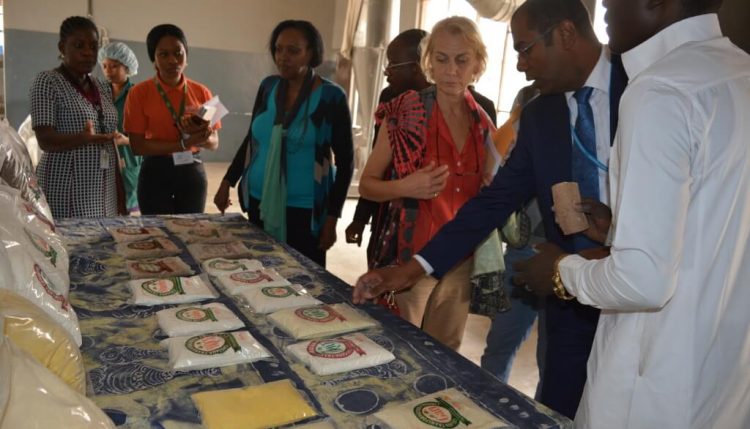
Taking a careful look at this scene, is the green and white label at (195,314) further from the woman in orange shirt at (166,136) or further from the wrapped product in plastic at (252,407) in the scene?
the woman in orange shirt at (166,136)

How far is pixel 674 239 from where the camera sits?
1.01m

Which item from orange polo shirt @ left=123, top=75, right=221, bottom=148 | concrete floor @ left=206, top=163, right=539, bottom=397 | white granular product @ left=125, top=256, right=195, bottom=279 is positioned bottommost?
concrete floor @ left=206, top=163, right=539, bottom=397

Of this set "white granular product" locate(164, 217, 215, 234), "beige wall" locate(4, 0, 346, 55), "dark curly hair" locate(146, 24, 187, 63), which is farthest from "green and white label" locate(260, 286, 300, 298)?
"beige wall" locate(4, 0, 346, 55)

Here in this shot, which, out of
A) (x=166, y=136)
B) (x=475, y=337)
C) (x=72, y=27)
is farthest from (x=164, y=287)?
(x=475, y=337)

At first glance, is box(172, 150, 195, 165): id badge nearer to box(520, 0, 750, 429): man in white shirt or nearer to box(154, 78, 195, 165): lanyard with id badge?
box(154, 78, 195, 165): lanyard with id badge

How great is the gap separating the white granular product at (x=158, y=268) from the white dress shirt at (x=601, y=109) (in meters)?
1.23

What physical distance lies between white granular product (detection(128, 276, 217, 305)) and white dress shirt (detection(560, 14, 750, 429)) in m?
0.99

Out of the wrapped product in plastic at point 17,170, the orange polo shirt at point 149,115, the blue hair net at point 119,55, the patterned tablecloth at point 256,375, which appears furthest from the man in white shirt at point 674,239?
the blue hair net at point 119,55

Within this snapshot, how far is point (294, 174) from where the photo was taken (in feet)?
9.07

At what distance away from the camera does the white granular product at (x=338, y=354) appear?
4.32ft

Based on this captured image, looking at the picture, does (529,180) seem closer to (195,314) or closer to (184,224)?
(195,314)

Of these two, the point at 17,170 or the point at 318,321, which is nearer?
the point at 318,321

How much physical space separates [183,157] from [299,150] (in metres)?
0.87

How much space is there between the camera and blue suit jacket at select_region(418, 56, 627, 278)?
159cm
